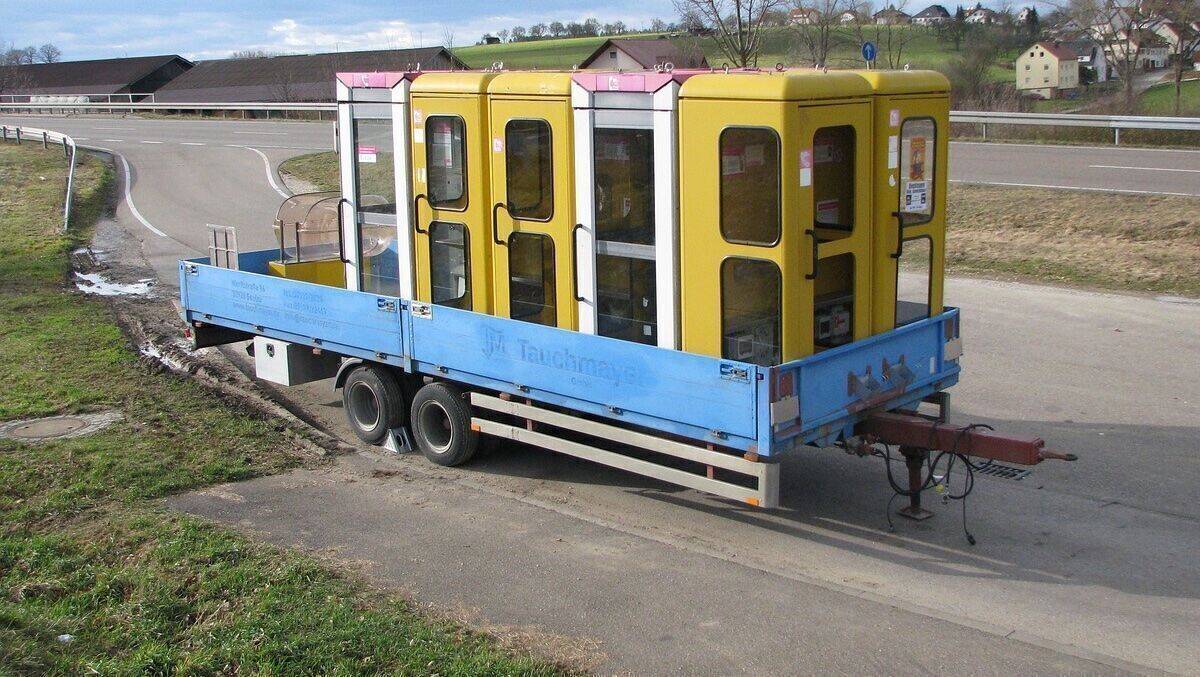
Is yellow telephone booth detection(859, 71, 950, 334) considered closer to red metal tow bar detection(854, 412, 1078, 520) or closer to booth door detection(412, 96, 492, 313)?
red metal tow bar detection(854, 412, 1078, 520)

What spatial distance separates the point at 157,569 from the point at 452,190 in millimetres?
3797

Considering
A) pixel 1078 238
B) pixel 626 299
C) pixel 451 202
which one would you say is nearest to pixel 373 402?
pixel 451 202

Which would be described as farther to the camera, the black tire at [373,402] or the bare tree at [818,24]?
the bare tree at [818,24]

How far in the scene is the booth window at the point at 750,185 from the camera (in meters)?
7.11

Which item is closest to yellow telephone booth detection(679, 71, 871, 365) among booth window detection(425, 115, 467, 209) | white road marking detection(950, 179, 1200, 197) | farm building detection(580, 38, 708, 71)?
booth window detection(425, 115, 467, 209)

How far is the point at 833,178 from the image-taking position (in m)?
7.68

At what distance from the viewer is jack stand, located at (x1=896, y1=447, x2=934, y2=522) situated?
7.85m

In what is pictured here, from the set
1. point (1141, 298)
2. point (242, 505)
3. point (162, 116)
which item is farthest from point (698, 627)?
point (162, 116)

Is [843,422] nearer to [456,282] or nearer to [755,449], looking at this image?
[755,449]

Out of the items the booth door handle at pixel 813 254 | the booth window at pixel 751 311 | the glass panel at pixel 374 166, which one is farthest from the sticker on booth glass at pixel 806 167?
the glass panel at pixel 374 166

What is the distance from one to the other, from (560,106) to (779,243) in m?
2.16

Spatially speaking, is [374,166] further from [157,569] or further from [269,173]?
[269,173]

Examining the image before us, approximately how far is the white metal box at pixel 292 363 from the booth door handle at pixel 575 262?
3.18 m

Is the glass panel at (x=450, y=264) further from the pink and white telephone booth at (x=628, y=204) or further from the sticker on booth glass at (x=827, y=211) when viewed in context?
the sticker on booth glass at (x=827, y=211)
